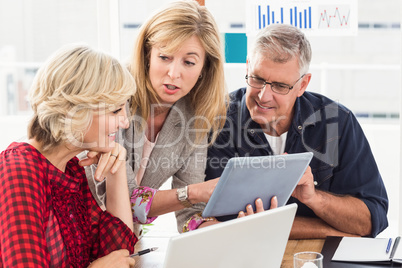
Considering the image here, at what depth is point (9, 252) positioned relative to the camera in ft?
4.19

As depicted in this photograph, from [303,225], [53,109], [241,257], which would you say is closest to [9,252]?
[53,109]

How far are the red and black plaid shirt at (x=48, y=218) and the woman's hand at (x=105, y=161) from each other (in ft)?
0.15

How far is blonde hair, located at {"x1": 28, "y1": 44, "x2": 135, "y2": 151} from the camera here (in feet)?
4.63

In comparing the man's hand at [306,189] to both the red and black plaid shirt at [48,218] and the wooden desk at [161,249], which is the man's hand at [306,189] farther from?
the red and black plaid shirt at [48,218]

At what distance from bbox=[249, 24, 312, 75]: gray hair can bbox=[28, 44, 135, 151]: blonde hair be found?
27.3 inches

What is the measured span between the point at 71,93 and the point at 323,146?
1068mm

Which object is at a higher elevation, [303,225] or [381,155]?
[303,225]

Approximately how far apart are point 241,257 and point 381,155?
3.30m

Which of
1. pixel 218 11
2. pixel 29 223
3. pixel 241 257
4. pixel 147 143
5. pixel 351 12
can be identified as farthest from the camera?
pixel 218 11

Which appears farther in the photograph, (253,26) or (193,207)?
(253,26)

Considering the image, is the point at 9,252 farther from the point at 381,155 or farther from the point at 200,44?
the point at 381,155

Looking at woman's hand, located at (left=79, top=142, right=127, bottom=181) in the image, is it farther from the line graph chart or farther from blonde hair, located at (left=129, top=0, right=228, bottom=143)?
the line graph chart

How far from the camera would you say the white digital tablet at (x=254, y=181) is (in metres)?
1.44

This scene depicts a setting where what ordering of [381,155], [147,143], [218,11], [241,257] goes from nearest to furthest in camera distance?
[241,257] → [147,143] → [218,11] → [381,155]
